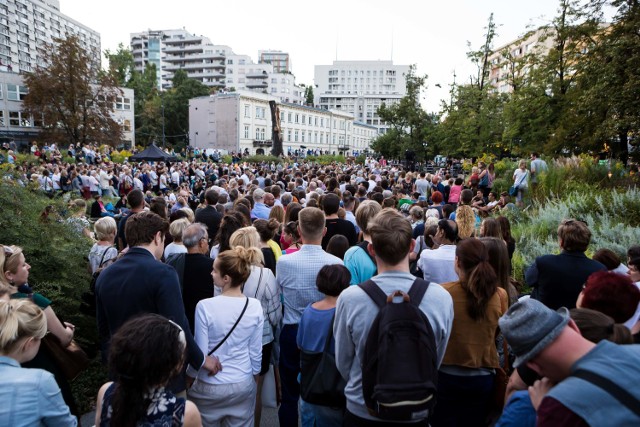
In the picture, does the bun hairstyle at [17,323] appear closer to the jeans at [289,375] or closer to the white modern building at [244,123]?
the jeans at [289,375]

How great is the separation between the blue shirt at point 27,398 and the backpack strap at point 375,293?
1694 millimetres

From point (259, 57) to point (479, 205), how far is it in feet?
504

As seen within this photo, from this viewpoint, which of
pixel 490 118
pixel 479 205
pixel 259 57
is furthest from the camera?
pixel 259 57

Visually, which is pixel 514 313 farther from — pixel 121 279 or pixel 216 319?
pixel 121 279

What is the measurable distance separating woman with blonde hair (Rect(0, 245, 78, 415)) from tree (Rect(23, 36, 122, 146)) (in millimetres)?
46189

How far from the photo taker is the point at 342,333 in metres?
2.43

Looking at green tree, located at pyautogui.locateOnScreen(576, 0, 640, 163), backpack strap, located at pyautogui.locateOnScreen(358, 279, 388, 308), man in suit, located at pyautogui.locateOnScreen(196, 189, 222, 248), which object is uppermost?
green tree, located at pyautogui.locateOnScreen(576, 0, 640, 163)

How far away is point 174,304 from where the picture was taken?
2.91 meters

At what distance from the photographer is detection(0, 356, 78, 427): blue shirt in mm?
1906

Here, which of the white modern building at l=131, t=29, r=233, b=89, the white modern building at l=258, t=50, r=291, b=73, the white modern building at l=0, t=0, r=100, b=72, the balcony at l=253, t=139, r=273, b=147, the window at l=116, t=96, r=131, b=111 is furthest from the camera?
the white modern building at l=258, t=50, r=291, b=73

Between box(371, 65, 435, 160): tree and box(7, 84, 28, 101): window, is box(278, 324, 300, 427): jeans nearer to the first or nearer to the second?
box(371, 65, 435, 160): tree

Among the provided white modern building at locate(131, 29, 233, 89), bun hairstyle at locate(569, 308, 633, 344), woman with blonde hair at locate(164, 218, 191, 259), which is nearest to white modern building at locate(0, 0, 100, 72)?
white modern building at locate(131, 29, 233, 89)

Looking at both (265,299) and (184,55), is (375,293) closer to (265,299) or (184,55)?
(265,299)

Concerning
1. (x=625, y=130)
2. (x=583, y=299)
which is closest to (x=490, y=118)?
(x=625, y=130)
